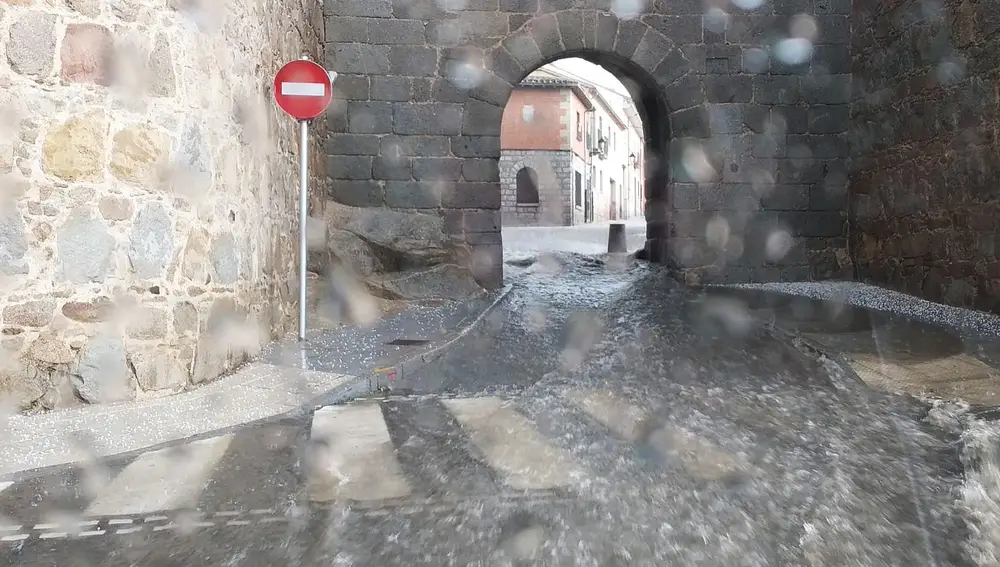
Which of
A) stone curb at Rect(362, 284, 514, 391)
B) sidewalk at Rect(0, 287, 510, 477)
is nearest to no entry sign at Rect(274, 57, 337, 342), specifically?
sidewalk at Rect(0, 287, 510, 477)

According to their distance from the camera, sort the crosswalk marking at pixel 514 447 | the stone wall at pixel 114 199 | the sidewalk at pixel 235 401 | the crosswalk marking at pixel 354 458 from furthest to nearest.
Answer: the stone wall at pixel 114 199 → the sidewalk at pixel 235 401 → the crosswalk marking at pixel 514 447 → the crosswalk marking at pixel 354 458

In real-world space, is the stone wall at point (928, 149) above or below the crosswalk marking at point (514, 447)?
above

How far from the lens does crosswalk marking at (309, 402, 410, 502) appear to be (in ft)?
8.48

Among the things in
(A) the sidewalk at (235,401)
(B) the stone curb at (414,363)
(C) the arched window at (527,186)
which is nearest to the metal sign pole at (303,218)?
(A) the sidewalk at (235,401)

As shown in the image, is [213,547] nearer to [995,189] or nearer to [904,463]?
[904,463]

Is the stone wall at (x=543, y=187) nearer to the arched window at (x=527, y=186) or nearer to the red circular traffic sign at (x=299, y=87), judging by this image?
the arched window at (x=527, y=186)

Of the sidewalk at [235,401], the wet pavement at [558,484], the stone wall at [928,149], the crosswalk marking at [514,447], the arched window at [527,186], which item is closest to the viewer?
the wet pavement at [558,484]

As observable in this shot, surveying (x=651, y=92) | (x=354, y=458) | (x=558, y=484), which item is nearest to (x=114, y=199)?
(x=354, y=458)

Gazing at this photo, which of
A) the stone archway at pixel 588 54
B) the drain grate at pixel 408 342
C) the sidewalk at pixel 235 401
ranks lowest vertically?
the sidewalk at pixel 235 401

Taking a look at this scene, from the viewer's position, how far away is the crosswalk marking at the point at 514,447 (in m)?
2.69

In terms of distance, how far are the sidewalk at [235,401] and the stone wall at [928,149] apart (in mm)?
4495

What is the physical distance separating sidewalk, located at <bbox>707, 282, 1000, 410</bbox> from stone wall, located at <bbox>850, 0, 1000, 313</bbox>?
359mm

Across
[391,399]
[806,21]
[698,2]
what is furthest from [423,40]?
[391,399]

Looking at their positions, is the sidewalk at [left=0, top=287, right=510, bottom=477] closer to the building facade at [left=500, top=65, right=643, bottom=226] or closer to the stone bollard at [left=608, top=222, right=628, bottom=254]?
the stone bollard at [left=608, top=222, right=628, bottom=254]
